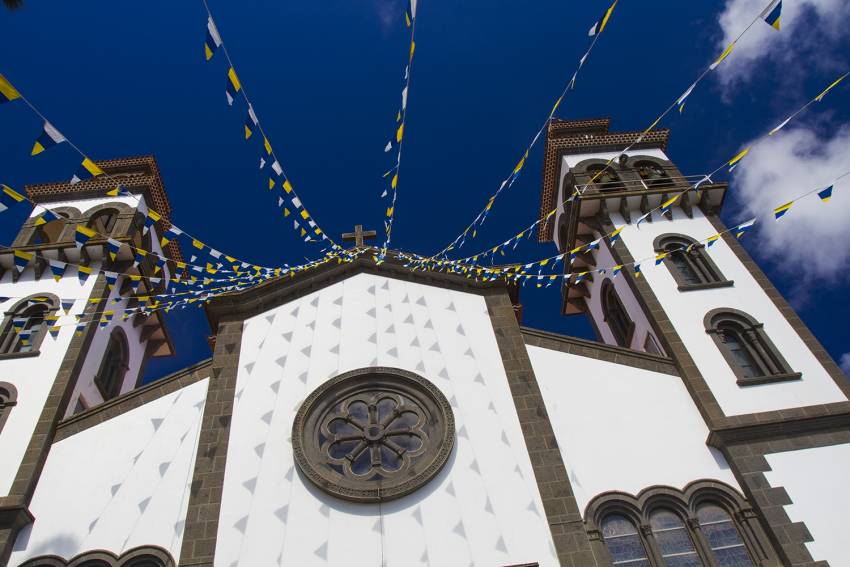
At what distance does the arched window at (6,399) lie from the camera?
11.8m

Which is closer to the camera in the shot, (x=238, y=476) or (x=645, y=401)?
(x=238, y=476)

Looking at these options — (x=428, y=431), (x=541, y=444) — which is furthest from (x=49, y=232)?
(x=541, y=444)

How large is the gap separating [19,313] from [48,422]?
4.16m

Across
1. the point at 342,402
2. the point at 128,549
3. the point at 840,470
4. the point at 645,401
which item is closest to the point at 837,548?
the point at 840,470

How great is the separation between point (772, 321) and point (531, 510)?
297 inches

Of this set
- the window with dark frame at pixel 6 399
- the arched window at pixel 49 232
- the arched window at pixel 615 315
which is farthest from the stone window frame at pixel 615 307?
the arched window at pixel 49 232

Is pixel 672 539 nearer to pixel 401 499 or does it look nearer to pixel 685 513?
pixel 685 513

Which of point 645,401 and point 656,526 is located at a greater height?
point 645,401

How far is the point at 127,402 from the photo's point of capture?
11.5m

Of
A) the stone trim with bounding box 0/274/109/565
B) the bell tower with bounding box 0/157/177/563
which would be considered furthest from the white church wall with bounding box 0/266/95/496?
the stone trim with bounding box 0/274/109/565

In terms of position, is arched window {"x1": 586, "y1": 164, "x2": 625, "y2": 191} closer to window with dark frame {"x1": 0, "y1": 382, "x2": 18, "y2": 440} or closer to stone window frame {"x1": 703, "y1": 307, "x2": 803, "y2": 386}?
stone window frame {"x1": 703, "y1": 307, "x2": 803, "y2": 386}

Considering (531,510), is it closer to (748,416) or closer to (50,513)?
(748,416)

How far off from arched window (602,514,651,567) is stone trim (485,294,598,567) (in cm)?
51

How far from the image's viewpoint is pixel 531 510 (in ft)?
31.5
